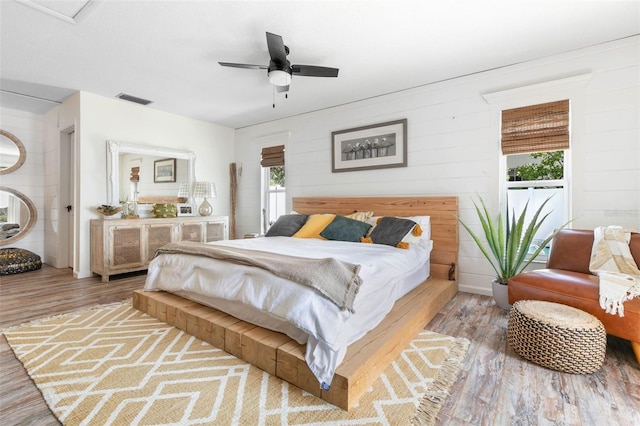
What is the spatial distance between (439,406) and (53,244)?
5969mm

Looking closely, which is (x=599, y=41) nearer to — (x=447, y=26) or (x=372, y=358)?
(x=447, y=26)

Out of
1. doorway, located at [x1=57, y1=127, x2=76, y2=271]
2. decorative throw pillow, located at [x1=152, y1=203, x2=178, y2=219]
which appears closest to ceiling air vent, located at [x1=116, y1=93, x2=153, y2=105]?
doorway, located at [x1=57, y1=127, x2=76, y2=271]

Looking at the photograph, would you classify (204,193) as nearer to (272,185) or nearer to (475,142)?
(272,185)

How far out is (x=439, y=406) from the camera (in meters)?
1.56

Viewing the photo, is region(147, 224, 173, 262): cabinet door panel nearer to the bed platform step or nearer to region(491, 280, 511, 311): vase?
the bed platform step

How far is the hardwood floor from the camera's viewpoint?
149 centimetres

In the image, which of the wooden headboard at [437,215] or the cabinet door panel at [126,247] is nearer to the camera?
the wooden headboard at [437,215]

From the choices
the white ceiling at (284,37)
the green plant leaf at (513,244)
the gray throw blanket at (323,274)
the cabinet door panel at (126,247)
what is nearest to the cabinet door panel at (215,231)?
the cabinet door panel at (126,247)

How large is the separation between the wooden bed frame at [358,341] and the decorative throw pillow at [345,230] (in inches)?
27.4

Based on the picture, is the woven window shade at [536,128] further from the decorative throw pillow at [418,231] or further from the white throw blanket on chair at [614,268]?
the decorative throw pillow at [418,231]

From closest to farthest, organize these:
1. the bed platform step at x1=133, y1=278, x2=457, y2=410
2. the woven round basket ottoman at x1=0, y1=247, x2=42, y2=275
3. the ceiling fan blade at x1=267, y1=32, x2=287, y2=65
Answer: the bed platform step at x1=133, y1=278, x2=457, y2=410, the ceiling fan blade at x1=267, y1=32, x2=287, y2=65, the woven round basket ottoman at x1=0, y1=247, x2=42, y2=275

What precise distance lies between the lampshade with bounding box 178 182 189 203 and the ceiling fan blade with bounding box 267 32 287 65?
3.37 m

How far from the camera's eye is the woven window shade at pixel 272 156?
17.2 feet

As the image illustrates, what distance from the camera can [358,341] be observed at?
189 cm
